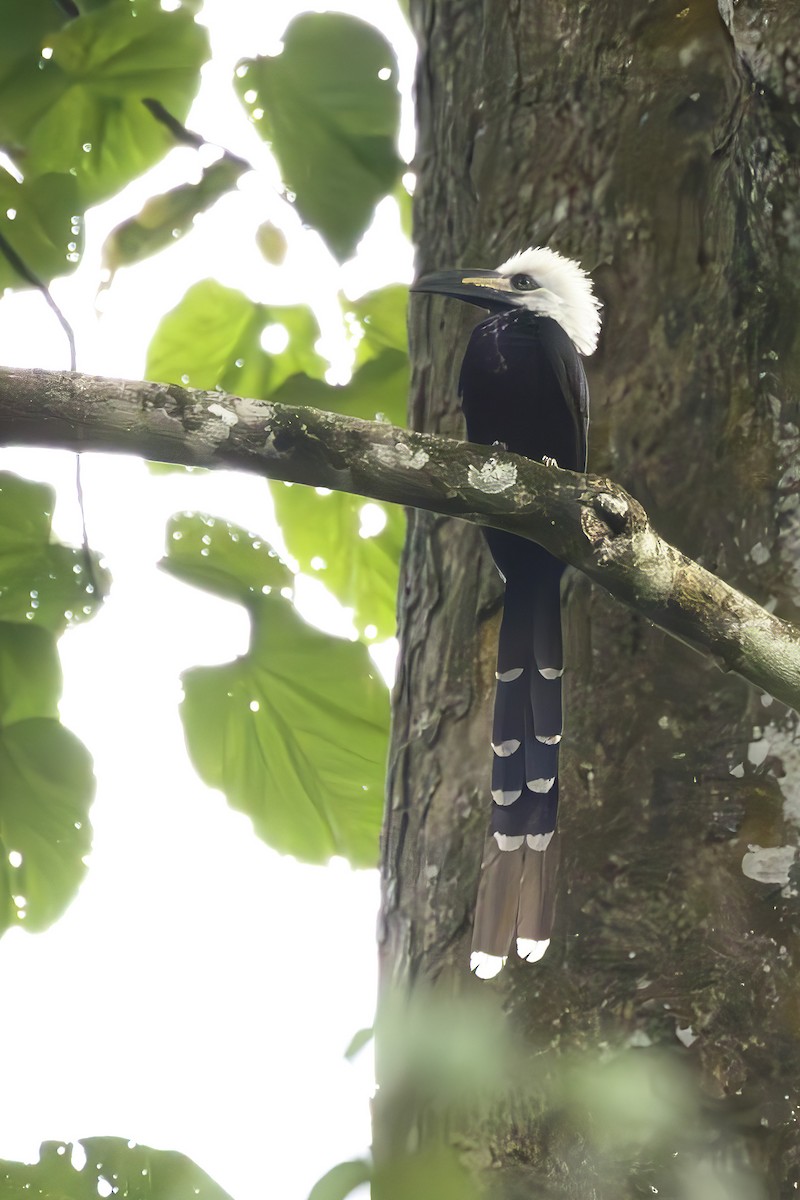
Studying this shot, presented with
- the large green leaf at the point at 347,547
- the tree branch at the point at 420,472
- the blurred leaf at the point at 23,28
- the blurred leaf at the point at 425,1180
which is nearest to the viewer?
the tree branch at the point at 420,472

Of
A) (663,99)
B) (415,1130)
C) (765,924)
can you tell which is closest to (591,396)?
(663,99)

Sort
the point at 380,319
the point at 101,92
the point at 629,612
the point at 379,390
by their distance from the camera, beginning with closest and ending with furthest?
1. the point at 629,612
2. the point at 379,390
3. the point at 101,92
4. the point at 380,319

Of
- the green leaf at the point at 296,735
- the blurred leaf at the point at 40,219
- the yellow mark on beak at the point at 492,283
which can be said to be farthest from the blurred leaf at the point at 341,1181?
the blurred leaf at the point at 40,219

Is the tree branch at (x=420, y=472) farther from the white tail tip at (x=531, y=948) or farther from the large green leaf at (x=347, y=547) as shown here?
the large green leaf at (x=347, y=547)

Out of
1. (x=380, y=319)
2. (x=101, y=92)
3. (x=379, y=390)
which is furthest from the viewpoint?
(x=380, y=319)

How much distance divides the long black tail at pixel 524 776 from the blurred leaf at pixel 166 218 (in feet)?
3.77

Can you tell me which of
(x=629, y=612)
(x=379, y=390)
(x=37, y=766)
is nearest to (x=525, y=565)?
(x=629, y=612)

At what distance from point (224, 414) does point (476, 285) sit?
825 millimetres

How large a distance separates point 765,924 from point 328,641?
0.83 m

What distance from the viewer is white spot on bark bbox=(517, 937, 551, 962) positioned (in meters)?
1.45

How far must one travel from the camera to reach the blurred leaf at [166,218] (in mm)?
2334

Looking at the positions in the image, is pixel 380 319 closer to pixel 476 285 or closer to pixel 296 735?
pixel 476 285

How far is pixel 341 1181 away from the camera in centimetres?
136

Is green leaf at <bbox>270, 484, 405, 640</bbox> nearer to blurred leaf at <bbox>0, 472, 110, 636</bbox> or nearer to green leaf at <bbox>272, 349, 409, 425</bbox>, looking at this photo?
green leaf at <bbox>272, 349, 409, 425</bbox>
